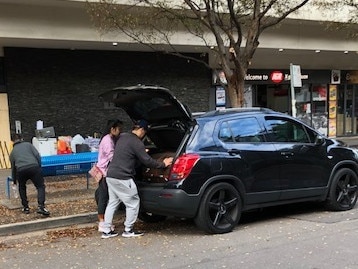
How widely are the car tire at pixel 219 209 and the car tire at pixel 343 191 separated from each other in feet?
6.36

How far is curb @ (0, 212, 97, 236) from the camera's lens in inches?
287

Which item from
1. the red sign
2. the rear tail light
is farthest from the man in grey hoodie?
the red sign

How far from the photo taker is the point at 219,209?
674 centimetres

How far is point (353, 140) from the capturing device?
69.1 feet

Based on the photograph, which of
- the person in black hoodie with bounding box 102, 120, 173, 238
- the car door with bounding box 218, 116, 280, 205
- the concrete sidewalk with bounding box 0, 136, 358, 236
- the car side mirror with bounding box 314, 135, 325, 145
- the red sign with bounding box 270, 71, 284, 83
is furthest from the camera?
the red sign with bounding box 270, 71, 284, 83

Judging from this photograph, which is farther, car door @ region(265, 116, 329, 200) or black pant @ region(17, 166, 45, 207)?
black pant @ region(17, 166, 45, 207)

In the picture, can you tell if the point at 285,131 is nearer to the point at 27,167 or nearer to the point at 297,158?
the point at 297,158

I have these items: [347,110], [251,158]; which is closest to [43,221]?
[251,158]

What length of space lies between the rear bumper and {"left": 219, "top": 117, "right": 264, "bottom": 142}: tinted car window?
1034mm

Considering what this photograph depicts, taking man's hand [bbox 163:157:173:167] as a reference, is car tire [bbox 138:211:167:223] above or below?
below

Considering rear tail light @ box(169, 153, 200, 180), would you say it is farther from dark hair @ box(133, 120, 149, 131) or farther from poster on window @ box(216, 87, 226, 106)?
poster on window @ box(216, 87, 226, 106)

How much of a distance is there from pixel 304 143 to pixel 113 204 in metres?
3.18

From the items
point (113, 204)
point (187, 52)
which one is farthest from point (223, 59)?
point (187, 52)

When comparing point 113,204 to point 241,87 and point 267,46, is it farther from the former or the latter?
point 267,46
